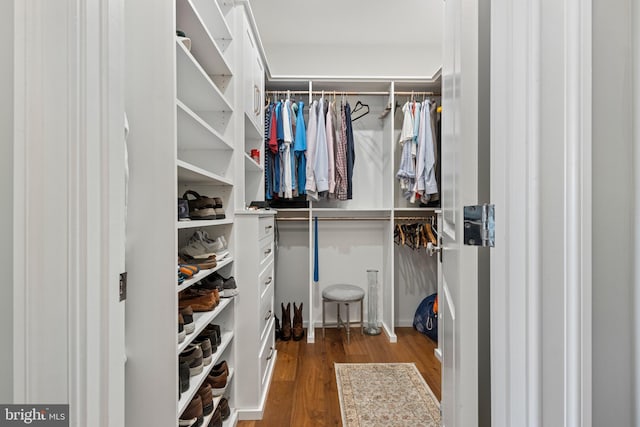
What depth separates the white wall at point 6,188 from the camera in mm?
521

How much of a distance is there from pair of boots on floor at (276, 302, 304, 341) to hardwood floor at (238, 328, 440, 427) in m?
0.07

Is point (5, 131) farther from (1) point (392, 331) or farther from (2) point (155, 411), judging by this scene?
(1) point (392, 331)

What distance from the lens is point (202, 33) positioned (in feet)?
4.22

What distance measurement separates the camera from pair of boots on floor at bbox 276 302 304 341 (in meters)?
2.69

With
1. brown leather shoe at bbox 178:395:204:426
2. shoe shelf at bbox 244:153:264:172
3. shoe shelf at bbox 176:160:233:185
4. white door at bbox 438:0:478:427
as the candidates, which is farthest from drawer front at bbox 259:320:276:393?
white door at bbox 438:0:478:427

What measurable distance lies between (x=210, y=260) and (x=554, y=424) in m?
1.23

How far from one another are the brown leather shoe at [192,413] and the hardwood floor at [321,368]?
57 centimetres

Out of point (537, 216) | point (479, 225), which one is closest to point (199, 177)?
point (479, 225)

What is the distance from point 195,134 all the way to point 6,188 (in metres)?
0.97

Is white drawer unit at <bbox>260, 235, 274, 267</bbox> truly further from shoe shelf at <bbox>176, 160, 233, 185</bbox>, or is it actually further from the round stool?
the round stool

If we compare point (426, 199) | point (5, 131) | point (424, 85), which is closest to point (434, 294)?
point (426, 199)

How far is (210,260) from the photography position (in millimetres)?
1356

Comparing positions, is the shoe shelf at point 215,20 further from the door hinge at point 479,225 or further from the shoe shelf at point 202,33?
the door hinge at point 479,225

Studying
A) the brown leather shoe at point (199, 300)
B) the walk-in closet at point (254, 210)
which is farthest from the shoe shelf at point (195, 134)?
the brown leather shoe at point (199, 300)
